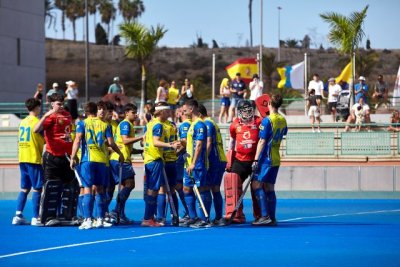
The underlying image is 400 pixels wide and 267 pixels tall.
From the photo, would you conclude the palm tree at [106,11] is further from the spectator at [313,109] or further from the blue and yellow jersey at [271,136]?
the blue and yellow jersey at [271,136]

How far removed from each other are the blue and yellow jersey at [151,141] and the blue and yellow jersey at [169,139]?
12cm

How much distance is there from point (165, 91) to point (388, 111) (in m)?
8.52

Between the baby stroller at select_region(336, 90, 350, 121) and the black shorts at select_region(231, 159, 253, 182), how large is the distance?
17943mm

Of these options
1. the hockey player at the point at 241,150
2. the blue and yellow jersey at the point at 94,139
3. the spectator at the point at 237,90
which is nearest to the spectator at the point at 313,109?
the spectator at the point at 237,90

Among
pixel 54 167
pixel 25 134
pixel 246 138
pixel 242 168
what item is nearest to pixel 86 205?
pixel 54 167

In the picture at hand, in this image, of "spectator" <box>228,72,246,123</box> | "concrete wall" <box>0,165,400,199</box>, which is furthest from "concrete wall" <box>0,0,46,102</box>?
"concrete wall" <box>0,165,400,199</box>

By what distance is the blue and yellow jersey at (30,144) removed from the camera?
1866 cm

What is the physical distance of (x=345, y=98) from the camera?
121 feet

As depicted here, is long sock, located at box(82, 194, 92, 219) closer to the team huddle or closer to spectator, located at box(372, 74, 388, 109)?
the team huddle

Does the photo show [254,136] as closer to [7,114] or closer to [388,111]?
[388,111]

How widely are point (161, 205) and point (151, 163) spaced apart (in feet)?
2.65

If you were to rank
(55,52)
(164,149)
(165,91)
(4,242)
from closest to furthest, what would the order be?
(4,242) → (164,149) → (165,91) → (55,52)

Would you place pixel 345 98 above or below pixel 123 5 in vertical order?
below

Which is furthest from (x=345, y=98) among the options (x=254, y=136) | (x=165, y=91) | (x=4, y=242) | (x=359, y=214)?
(x=4, y=242)
